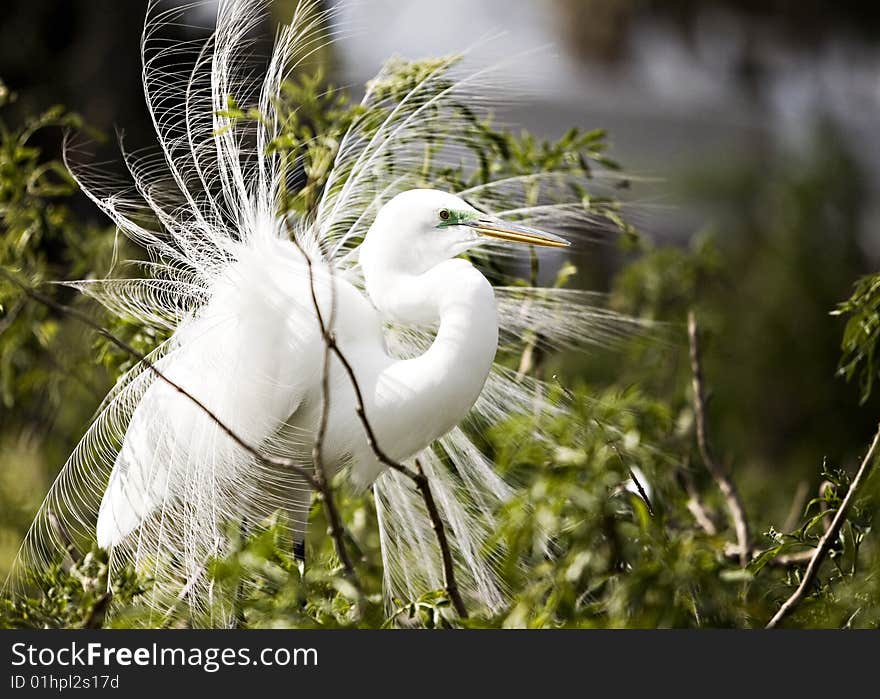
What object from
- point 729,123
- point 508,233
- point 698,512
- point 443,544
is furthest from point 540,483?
point 729,123

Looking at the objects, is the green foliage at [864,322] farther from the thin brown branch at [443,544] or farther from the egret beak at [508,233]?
the thin brown branch at [443,544]

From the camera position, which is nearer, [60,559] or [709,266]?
[60,559]

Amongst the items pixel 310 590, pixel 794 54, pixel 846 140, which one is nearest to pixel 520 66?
pixel 310 590

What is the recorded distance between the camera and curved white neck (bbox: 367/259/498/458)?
5.17 ft

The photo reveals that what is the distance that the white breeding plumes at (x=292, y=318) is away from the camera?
1657 millimetres

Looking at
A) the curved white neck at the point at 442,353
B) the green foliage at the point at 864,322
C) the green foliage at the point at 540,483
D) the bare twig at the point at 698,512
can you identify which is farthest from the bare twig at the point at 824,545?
the bare twig at the point at 698,512

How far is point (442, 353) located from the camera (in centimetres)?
159

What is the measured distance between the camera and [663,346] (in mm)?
2561

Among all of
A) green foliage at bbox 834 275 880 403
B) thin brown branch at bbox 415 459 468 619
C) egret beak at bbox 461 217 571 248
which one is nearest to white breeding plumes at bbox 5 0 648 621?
egret beak at bbox 461 217 571 248

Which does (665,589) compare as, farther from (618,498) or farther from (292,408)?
(292,408)

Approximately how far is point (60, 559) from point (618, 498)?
1.03m

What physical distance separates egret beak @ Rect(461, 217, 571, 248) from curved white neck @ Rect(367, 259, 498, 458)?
63 mm

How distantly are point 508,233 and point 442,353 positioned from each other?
20 cm

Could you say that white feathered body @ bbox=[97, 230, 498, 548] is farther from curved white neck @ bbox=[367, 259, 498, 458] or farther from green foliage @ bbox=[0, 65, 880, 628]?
green foliage @ bbox=[0, 65, 880, 628]
